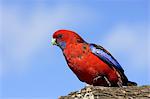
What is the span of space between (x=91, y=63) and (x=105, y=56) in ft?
1.15

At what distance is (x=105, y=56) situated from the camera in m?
6.61

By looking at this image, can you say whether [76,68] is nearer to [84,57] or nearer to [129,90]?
[84,57]

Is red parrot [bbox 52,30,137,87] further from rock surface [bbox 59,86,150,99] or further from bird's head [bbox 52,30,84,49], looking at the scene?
rock surface [bbox 59,86,150,99]

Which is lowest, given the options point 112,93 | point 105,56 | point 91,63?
point 112,93

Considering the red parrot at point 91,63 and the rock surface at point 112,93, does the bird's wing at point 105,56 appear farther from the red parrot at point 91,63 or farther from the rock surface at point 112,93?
the rock surface at point 112,93

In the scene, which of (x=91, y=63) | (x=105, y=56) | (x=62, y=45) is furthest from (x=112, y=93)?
(x=62, y=45)

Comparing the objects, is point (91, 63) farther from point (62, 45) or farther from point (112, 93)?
point (112, 93)

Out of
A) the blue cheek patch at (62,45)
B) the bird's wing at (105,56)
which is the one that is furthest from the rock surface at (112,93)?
the blue cheek patch at (62,45)

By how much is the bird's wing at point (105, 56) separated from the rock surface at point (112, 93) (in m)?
0.74

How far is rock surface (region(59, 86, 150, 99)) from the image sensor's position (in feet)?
18.4

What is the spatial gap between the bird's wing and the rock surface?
29.1 inches

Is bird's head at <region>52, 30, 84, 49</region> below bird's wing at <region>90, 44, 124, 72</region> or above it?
above

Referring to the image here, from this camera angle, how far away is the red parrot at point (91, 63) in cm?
635

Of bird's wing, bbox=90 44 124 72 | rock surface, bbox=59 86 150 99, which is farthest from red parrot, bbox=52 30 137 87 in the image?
rock surface, bbox=59 86 150 99
